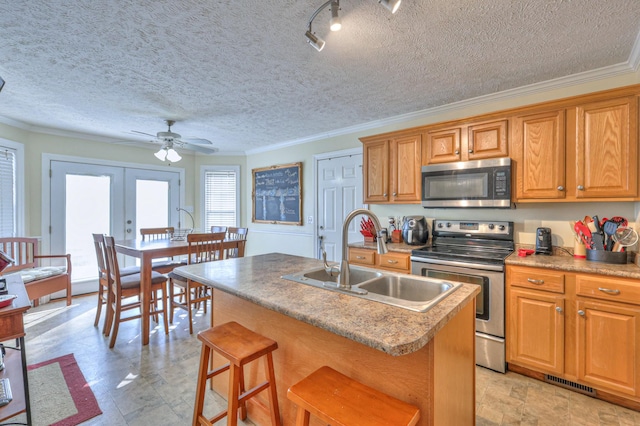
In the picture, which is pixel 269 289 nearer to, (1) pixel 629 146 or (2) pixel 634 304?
(2) pixel 634 304

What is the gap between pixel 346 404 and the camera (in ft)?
3.37

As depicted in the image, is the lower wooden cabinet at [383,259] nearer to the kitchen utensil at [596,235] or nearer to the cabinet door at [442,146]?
the cabinet door at [442,146]

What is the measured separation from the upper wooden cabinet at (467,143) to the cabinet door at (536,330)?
4.09 feet

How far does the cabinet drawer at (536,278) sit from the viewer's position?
82.0 inches

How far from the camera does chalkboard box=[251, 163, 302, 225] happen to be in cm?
473

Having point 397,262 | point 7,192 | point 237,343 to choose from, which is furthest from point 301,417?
point 7,192

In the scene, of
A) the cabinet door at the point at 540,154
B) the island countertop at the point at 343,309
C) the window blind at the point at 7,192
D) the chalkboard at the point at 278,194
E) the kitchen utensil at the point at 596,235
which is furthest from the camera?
the chalkboard at the point at 278,194

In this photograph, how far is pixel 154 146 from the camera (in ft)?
16.1

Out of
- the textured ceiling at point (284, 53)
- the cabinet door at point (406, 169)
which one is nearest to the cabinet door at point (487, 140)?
the textured ceiling at point (284, 53)

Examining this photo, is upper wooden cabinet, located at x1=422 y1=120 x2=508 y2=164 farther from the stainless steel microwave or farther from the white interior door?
the white interior door

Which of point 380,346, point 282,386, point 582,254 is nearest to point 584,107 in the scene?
point 582,254

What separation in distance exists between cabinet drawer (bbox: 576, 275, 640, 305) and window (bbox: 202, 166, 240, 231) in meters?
5.05

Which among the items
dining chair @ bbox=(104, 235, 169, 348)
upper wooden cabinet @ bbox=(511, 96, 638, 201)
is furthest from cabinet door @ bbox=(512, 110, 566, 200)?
dining chair @ bbox=(104, 235, 169, 348)

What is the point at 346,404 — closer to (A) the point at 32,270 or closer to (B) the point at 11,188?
(A) the point at 32,270
